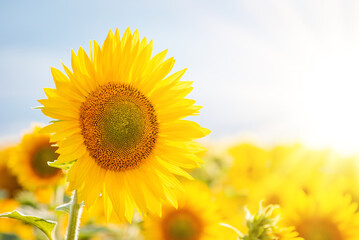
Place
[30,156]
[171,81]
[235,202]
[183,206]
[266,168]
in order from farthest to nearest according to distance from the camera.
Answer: [266,168]
[235,202]
[30,156]
[183,206]
[171,81]

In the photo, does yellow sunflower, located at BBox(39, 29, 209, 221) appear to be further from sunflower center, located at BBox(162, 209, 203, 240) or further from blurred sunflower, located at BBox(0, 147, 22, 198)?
blurred sunflower, located at BBox(0, 147, 22, 198)

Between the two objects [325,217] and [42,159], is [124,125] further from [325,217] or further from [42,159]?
[42,159]

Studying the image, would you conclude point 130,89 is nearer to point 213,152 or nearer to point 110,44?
point 110,44

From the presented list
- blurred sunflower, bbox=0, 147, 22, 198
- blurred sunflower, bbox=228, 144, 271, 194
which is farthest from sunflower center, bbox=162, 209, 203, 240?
blurred sunflower, bbox=0, 147, 22, 198

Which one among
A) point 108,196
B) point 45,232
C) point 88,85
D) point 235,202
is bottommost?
point 45,232

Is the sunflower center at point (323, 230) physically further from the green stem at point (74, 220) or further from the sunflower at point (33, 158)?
the sunflower at point (33, 158)

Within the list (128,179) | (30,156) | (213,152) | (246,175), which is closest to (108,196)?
(128,179)

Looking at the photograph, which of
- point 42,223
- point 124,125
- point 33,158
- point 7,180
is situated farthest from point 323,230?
point 7,180

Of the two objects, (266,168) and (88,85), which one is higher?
(266,168)

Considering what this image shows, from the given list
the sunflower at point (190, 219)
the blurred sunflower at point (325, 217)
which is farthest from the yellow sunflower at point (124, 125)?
the sunflower at point (190, 219)
